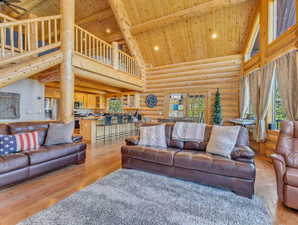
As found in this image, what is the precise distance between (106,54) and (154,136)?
12.8ft

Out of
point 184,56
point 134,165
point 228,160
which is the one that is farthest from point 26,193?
point 184,56

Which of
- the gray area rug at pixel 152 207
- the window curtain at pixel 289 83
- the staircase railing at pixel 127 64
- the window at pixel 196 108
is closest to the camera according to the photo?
the gray area rug at pixel 152 207

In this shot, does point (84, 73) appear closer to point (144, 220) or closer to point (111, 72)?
point (111, 72)

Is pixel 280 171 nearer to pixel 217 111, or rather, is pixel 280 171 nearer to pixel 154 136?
pixel 154 136

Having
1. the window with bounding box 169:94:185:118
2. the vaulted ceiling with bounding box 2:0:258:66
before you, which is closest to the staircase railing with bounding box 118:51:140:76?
the vaulted ceiling with bounding box 2:0:258:66

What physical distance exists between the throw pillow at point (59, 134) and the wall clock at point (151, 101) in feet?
15.6

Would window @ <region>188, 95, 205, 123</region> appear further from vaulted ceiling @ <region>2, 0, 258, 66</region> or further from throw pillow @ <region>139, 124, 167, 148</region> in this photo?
throw pillow @ <region>139, 124, 167, 148</region>

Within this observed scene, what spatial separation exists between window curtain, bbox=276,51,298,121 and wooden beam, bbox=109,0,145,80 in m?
5.29

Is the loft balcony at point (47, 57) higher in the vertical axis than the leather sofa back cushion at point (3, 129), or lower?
higher

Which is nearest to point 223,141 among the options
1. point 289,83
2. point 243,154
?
point 243,154

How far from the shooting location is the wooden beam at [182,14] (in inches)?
181

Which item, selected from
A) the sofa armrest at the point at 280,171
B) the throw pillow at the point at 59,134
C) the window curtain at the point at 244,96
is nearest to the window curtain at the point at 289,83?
the sofa armrest at the point at 280,171

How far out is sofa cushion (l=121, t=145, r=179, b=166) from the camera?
254 cm

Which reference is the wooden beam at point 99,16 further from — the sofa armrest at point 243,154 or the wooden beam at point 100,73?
the sofa armrest at point 243,154
